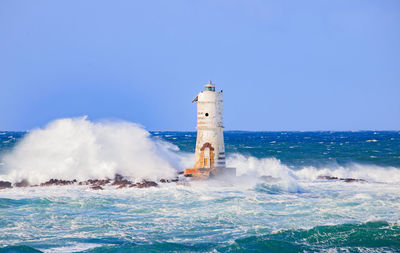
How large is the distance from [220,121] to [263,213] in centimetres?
799

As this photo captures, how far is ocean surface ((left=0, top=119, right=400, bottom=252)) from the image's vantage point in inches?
521

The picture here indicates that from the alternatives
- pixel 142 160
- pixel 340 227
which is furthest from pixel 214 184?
pixel 340 227

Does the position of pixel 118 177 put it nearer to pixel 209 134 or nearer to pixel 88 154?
pixel 88 154

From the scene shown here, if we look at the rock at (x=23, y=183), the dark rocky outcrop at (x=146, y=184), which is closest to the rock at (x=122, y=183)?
the dark rocky outcrop at (x=146, y=184)

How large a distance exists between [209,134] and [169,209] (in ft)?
22.6

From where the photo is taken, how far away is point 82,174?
25.9 metres

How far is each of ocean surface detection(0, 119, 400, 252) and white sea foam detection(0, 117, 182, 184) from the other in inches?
2.6

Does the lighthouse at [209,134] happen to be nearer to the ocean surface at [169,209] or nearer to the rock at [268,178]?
the ocean surface at [169,209]

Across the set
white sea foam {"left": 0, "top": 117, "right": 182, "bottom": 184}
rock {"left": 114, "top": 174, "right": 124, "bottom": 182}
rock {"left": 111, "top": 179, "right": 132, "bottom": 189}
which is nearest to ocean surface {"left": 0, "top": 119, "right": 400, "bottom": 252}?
white sea foam {"left": 0, "top": 117, "right": 182, "bottom": 184}

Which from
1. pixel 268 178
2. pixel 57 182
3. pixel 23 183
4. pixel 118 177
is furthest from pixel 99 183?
pixel 268 178

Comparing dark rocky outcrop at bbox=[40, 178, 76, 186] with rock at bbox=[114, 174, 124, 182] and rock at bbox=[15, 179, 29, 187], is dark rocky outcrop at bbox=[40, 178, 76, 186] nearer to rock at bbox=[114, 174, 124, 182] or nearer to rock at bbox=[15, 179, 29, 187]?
rock at bbox=[15, 179, 29, 187]

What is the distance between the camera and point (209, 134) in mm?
23984

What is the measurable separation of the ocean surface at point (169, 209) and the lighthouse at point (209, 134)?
0.75 m

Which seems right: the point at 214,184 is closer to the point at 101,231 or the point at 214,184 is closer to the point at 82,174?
the point at 82,174
